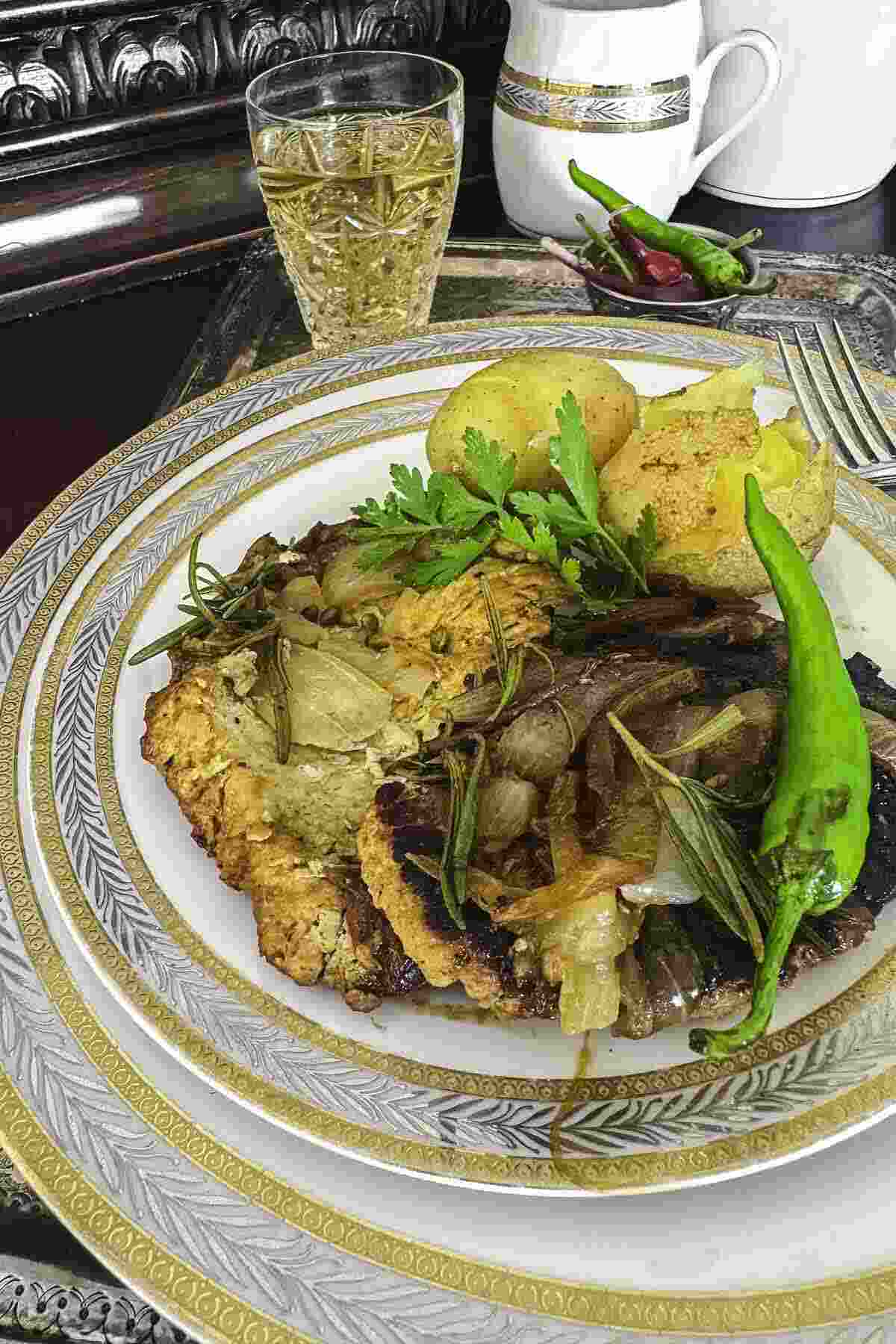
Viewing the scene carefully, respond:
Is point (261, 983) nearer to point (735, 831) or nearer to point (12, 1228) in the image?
point (12, 1228)

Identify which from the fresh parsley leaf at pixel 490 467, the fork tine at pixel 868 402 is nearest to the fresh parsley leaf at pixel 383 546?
the fresh parsley leaf at pixel 490 467

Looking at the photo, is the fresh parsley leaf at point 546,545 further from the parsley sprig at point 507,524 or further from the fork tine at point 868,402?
the fork tine at point 868,402

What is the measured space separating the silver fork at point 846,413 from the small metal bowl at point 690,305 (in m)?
0.35

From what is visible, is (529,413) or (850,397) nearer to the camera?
(529,413)

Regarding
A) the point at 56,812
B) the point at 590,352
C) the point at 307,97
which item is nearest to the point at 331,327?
the point at 307,97

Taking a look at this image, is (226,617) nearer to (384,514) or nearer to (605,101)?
(384,514)

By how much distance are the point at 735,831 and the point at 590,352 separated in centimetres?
161

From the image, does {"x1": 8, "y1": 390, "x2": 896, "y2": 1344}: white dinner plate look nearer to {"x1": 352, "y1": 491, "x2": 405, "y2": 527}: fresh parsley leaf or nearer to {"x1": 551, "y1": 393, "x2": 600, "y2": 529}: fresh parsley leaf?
{"x1": 352, "y1": 491, "x2": 405, "y2": 527}: fresh parsley leaf

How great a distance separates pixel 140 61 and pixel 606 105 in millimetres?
1460

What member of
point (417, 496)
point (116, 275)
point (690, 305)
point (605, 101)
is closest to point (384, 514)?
point (417, 496)

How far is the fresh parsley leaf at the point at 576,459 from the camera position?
196 centimetres

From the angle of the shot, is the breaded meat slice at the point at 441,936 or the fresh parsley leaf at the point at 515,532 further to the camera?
the fresh parsley leaf at the point at 515,532

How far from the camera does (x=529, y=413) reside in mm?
2170

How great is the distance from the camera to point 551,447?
6.47 feet
